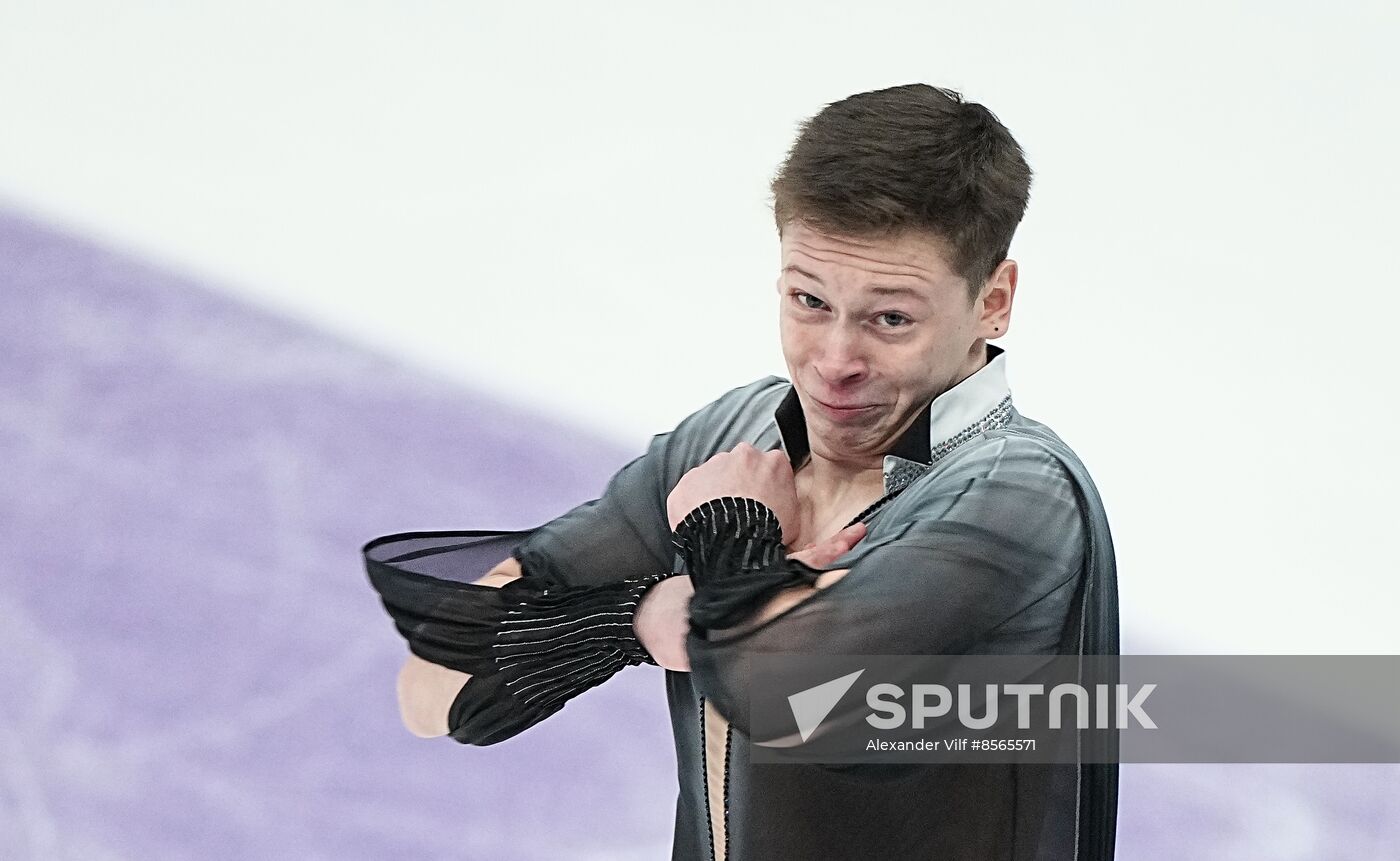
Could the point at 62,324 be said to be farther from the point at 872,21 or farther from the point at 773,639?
the point at 773,639

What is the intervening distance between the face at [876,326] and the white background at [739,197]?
7.28 ft

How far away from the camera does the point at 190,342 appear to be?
4785 millimetres

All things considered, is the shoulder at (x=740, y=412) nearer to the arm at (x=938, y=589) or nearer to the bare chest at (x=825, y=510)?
the bare chest at (x=825, y=510)

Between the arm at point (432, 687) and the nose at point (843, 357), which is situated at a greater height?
the nose at point (843, 357)

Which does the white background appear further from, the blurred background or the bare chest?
the bare chest

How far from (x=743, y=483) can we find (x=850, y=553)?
19 centimetres

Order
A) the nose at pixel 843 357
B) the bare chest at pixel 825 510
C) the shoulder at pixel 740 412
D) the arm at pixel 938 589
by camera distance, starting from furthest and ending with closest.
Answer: the shoulder at pixel 740 412, the bare chest at pixel 825 510, the nose at pixel 843 357, the arm at pixel 938 589

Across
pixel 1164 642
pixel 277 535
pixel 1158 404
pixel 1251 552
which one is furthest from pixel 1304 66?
pixel 277 535

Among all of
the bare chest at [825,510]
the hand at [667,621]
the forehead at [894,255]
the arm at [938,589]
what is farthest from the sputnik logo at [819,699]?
the forehead at [894,255]

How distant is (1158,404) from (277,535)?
2284 mm

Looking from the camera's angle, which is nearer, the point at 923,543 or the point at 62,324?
the point at 923,543

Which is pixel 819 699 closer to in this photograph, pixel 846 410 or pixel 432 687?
pixel 846 410

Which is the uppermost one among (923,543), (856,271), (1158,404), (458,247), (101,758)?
(458,247)

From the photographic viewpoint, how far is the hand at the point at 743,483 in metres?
1.68
